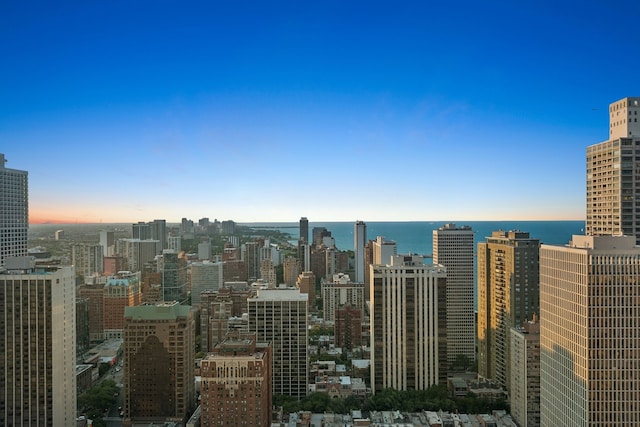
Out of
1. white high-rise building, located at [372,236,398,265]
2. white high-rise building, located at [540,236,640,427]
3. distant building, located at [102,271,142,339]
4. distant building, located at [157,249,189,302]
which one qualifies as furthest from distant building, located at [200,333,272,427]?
white high-rise building, located at [372,236,398,265]

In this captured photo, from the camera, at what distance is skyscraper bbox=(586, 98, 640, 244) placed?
11.4 meters

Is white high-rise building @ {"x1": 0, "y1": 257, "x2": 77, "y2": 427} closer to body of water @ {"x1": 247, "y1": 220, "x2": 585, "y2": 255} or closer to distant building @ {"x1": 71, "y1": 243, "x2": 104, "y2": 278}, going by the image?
distant building @ {"x1": 71, "y1": 243, "x2": 104, "y2": 278}

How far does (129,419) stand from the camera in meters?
16.7

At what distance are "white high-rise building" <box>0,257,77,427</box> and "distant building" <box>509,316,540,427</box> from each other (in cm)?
1202

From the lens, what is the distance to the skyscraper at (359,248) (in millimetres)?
41312

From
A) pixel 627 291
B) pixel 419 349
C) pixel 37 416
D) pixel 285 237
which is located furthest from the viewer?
pixel 285 237

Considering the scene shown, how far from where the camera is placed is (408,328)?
1912 centimetres

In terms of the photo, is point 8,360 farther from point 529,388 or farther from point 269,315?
point 529,388

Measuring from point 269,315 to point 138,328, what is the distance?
4.59 meters

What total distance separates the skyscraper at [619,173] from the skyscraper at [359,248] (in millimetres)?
28400

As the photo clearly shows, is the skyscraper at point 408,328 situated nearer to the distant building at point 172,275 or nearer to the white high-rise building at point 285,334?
the white high-rise building at point 285,334

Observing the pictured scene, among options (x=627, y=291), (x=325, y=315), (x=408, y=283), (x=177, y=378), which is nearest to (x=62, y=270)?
(x=177, y=378)

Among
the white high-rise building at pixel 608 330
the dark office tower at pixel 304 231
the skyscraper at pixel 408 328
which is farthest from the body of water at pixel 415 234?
the white high-rise building at pixel 608 330

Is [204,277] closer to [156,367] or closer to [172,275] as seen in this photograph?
[172,275]
